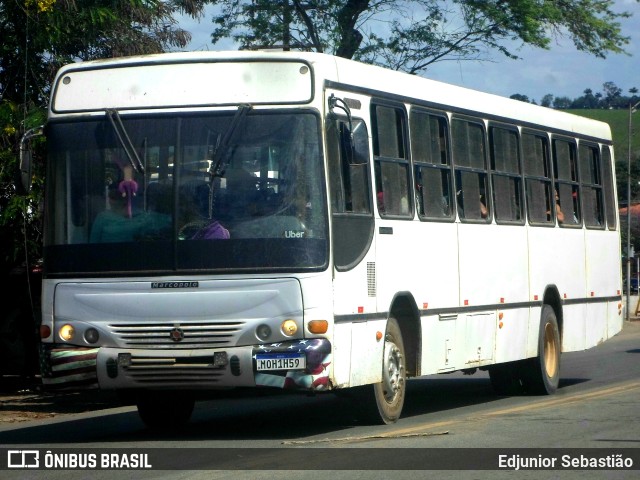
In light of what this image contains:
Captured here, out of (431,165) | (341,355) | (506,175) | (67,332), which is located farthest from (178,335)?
(506,175)

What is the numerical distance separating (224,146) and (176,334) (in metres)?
1.59

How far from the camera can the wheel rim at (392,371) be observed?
1216cm

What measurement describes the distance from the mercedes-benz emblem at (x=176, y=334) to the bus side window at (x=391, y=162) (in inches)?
91.0

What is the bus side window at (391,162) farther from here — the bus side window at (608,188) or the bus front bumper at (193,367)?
the bus side window at (608,188)

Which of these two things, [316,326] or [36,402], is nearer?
[316,326]

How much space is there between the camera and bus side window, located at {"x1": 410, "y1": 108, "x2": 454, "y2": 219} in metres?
13.1

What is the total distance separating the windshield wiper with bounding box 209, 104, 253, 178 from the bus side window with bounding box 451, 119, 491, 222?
12.0ft

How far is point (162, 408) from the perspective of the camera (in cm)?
1272

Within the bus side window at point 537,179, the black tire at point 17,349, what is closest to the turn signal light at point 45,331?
the bus side window at point 537,179

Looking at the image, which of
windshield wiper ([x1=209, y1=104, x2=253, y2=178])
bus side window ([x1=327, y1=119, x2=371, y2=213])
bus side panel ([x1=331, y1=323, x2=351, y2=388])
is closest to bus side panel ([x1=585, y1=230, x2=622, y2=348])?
bus side window ([x1=327, y1=119, x2=371, y2=213])

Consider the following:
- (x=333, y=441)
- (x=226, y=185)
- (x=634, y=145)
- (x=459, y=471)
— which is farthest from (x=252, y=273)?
(x=634, y=145)

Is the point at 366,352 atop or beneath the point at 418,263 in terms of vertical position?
beneath

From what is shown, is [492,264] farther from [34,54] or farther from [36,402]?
[34,54]

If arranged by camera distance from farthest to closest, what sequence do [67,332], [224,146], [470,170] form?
[470,170] → [67,332] → [224,146]
